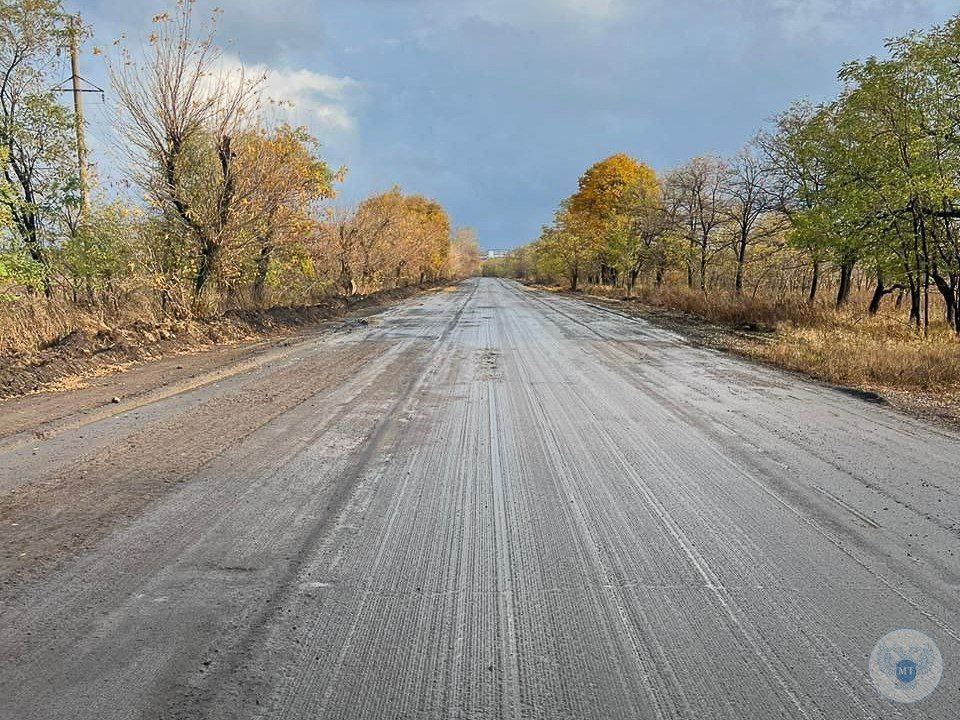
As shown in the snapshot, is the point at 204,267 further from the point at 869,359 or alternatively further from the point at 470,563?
the point at 869,359

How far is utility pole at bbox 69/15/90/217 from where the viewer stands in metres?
12.9

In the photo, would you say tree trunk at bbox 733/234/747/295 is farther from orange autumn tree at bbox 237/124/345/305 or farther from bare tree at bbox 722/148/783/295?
orange autumn tree at bbox 237/124/345/305

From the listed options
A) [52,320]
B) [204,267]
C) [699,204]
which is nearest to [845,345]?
[204,267]

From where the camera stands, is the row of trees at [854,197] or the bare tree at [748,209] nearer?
the row of trees at [854,197]

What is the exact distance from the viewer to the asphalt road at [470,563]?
1.91m

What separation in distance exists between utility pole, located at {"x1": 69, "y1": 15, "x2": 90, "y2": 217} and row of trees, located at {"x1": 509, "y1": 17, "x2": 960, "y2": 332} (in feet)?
57.7

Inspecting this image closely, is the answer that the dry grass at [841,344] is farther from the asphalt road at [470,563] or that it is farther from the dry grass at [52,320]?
the dry grass at [52,320]

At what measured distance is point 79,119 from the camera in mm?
13484

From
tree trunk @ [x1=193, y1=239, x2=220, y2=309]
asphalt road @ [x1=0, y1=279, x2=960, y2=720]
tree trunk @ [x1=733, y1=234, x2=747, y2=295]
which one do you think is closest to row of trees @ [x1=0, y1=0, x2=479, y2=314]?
tree trunk @ [x1=193, y1=239, x2=220, y2=309]

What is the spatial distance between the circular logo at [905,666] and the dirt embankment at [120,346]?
28.2 ft

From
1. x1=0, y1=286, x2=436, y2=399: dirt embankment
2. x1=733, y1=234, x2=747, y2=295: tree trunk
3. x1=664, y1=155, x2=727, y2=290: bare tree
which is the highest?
x1=664, y1=155, x2=727, y2=290: bare tree

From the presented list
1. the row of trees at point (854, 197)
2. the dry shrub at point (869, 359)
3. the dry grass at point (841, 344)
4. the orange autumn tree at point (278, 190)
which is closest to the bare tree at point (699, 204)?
the row of trees at point (854, 197)

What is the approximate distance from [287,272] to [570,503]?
718 inches

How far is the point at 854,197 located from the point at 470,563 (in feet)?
42.0
